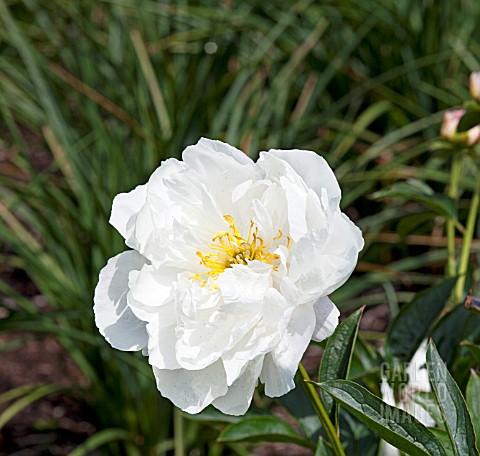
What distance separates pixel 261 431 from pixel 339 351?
17 cm

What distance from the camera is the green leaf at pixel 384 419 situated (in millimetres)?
650

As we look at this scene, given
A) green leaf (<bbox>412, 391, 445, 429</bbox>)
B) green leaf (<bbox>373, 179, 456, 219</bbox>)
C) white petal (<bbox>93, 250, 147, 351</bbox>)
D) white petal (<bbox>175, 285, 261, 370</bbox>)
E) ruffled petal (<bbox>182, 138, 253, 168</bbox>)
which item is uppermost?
ruffled petal (<bbox>182, 138, 253, 168</bbox>)

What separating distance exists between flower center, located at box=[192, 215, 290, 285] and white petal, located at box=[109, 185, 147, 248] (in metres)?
0.08

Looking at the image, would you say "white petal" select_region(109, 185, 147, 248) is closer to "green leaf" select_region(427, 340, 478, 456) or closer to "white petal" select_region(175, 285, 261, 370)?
"white petal" select_region(175, 285, 261, 370)

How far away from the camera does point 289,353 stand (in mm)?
667

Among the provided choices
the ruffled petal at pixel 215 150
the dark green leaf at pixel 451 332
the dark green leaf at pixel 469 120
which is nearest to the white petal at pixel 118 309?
the ruffled petal at pixel 215 150

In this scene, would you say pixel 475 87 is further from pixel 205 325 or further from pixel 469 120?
pixel 205 325

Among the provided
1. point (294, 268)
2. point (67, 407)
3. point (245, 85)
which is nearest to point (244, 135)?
point (245, 85)

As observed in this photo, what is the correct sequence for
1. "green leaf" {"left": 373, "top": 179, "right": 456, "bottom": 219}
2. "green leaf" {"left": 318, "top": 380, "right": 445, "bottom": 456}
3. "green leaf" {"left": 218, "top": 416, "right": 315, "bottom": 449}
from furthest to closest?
"green leaf" {"left": 373, "top": 179, "right": 456, "bottom": 219}, "green leaf" {"left": 218, "top": 416, "right": 315, "bottom": 449}, "green leaf" {"left": 318, "top": 380, "right": 445, "bottom": 456}

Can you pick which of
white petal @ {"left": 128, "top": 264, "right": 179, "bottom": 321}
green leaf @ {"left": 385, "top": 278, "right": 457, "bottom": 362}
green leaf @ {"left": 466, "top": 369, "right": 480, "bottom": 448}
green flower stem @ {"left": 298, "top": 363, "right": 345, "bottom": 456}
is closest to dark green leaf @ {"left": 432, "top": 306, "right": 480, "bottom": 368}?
green leaf @ {"left": 385, "top": 278, "right": 457, "bottom": 362}

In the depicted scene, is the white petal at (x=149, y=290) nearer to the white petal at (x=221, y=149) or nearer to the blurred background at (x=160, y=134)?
the white petal at (x=221, y=149)

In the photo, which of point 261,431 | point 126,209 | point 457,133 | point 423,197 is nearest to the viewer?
point 126,209

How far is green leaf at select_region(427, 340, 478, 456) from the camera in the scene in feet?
2.21

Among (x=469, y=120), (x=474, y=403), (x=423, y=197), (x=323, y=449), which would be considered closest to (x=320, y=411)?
(x=323, y=449)
